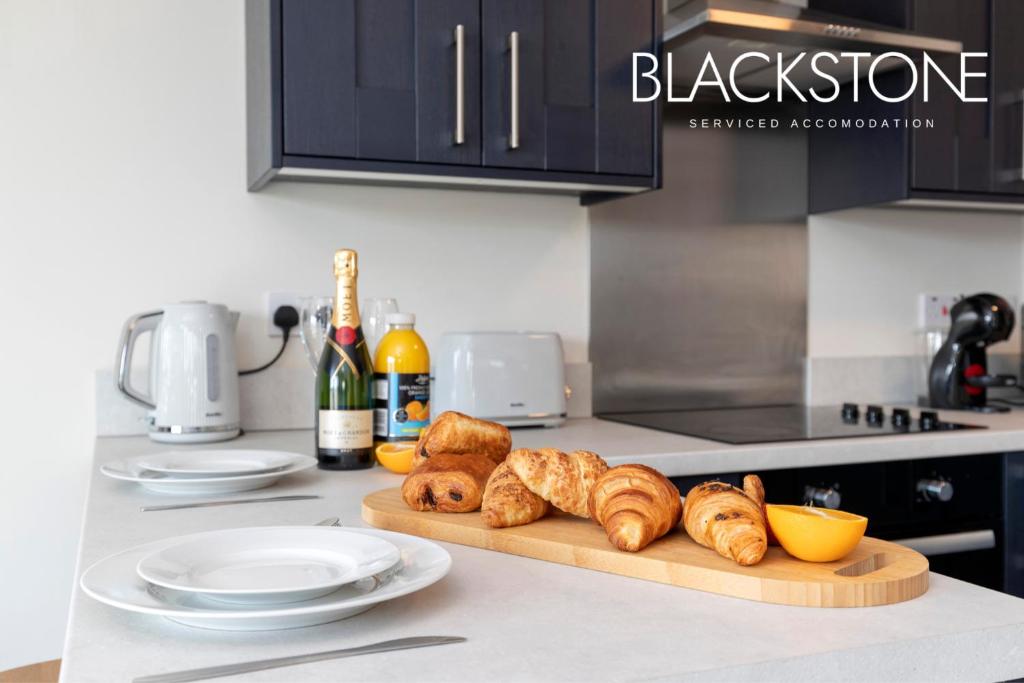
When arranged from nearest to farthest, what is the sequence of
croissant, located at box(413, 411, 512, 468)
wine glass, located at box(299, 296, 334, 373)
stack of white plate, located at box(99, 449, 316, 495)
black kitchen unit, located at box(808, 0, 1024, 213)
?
croissant, located at box(413, 411, 512, 468), stack of white plate, located at box(99, 449, 316, 495), wine glass, located at box(299, 296, 334, 373), black kitchen unit, located at box(808, 0, 1024, 213)

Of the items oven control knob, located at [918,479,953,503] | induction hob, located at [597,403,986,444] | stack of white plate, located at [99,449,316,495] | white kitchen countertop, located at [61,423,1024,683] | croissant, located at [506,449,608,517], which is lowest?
oven control knob, located at [918,479,953,503]

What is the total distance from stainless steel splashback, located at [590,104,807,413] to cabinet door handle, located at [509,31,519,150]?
0.53m

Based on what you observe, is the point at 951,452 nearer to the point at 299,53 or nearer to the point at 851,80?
the point at 851,80

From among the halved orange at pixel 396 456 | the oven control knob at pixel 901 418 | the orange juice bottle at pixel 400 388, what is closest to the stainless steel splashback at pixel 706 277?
the oven control knob at pixel 901 418

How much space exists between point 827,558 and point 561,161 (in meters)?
1.29

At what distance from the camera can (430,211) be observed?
2230 mm

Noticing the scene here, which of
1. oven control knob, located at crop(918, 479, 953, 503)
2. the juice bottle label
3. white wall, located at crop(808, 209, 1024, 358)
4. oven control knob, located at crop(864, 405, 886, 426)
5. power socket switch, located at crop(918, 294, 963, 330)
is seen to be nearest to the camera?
the juice bottle label

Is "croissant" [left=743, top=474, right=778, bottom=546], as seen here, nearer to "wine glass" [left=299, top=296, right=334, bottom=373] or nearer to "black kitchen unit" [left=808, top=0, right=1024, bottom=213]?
"wine glass" [left=299, top=296, right=334, bottom=373]

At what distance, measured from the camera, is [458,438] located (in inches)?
44.9

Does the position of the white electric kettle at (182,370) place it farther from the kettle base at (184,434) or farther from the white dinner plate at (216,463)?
the white dinner plate at (216,463)

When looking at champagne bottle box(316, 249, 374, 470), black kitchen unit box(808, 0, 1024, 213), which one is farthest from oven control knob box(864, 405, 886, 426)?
champagne bottle box(316, 249, 374, 470)

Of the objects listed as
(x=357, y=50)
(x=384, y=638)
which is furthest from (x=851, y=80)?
(x=384, y=638)

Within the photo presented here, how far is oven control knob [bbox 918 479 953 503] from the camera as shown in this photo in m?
1.89

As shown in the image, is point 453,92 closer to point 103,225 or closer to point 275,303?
point 275,303
